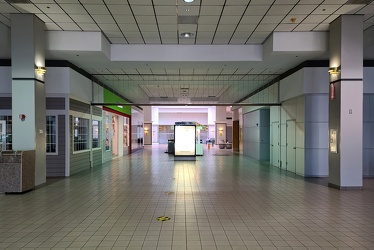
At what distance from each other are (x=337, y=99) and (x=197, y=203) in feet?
15.4

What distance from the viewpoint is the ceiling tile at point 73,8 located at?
22.1 feet

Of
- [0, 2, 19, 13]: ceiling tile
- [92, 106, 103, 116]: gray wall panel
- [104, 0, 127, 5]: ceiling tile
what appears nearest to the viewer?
[104, 0, 127, 5]: ceiling tile

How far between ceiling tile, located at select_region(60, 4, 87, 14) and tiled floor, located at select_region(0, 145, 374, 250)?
4.47 m

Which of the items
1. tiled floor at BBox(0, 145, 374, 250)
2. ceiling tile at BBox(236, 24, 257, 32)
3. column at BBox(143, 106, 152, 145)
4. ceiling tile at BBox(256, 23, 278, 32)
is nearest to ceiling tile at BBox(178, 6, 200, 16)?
ceiling tile at BBox(236, 24, 257, 32)

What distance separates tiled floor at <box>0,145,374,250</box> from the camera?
399cm

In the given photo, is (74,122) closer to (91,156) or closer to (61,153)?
(61,153)

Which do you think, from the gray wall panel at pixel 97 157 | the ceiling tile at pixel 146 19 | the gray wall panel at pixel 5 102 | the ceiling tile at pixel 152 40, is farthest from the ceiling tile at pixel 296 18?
the gray wall panel at pixel 97 157

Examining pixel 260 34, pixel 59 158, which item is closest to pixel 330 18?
pixel 260 34

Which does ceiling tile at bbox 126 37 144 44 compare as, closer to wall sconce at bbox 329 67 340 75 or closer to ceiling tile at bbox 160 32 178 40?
ceiling tile at bbox 160 32 178 40

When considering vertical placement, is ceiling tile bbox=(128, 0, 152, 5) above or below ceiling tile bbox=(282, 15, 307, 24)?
above

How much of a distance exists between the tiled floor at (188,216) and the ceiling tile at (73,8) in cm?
447

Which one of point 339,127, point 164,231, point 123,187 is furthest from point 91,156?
point 339,127

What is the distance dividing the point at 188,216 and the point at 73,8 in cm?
548

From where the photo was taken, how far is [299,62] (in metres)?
9.86
